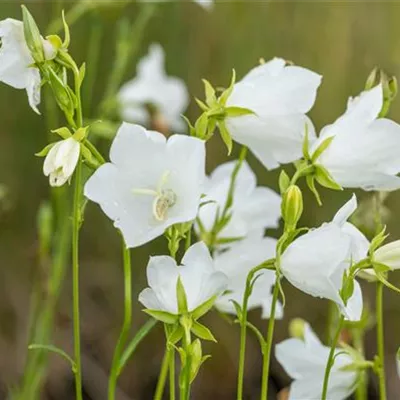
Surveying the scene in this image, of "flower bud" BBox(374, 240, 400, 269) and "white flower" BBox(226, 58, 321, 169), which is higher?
"white flower" BBox(226, 58, 321, 169)

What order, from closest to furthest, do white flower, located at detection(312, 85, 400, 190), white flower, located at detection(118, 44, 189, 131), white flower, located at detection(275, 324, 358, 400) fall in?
white flower, located at detection(312, 85, 400, 190) < white flower, located at detection(275, 324, 358, 400) < white flower, located at detection(118, 44, 189, 131)

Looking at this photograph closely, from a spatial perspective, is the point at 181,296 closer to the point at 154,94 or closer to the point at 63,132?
the point at 63,132

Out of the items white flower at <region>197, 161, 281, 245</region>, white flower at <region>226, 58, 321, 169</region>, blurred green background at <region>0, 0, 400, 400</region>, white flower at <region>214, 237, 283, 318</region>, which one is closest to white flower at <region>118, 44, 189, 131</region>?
blurred green background at <region>0, 0, 400, 400</region>

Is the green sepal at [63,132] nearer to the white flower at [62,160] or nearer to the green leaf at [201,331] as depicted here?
the white flower at [62,160]

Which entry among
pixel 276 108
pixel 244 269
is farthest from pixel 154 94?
pixel 276 108

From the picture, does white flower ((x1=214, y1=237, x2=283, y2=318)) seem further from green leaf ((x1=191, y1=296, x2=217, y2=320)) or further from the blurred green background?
the blurred green background

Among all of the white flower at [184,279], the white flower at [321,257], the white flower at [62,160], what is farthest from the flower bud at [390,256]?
the white flower at [62,160]
